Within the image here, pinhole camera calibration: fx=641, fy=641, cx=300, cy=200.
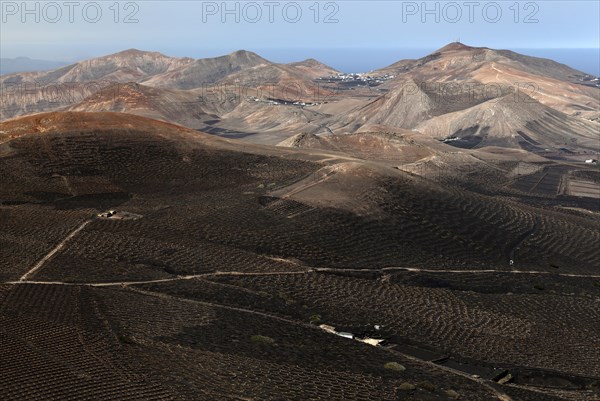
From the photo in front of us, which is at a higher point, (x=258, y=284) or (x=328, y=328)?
(x=258, y=284)

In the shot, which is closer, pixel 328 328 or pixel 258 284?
pixel 328 328

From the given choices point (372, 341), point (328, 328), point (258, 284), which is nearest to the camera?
point (372, 341)

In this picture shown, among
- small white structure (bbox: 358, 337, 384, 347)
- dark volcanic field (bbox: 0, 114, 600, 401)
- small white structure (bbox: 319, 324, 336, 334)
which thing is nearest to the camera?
dark volcanic field (bbox: 0, 114, 600, 401)

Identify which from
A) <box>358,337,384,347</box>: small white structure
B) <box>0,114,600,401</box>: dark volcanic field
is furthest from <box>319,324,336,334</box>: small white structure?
<box>358,337,384,347</box>: small white structure

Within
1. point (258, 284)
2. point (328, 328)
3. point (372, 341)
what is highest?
point (258, 284)

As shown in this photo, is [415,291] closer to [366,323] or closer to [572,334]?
→ [366,323]

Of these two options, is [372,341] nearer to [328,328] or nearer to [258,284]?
[328,328]

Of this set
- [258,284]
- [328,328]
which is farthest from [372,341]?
[258,284]

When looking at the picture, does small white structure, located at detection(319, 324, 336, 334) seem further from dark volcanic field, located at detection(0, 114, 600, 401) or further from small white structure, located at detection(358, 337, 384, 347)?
small white structure, located at detection(358, 337, 384, 347)

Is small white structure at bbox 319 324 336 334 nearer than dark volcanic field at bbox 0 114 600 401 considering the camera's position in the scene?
No
